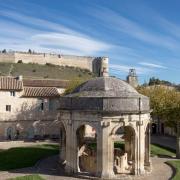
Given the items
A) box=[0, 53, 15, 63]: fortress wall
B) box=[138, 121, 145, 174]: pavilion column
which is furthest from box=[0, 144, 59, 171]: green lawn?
box=[0, 53, 15, 63]: fortress wall

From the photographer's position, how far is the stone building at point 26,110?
4803 cm

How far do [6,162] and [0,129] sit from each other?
17625mm

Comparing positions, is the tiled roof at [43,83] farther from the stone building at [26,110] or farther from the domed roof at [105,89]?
the domed roof at [105,89]

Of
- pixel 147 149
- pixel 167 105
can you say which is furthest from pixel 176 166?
pixel 167 105

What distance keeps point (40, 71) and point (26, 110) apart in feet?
151

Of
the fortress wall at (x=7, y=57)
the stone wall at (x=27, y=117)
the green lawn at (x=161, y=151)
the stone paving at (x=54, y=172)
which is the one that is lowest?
the stone paving at (x=54, y=172)

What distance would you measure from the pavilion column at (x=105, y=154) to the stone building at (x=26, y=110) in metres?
24.9

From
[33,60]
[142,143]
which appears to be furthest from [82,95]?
[33,60]

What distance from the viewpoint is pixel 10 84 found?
48406 mm

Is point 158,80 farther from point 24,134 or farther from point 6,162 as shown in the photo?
point 6,162

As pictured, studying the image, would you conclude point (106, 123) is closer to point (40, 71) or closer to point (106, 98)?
point (106, 98)

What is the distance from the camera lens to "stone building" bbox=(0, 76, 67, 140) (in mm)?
48031

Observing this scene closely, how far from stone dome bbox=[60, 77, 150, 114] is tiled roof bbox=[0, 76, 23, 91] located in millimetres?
21260

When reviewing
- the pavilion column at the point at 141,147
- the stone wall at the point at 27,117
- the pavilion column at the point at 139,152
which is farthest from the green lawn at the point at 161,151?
the stone wall at the point at 27,117
